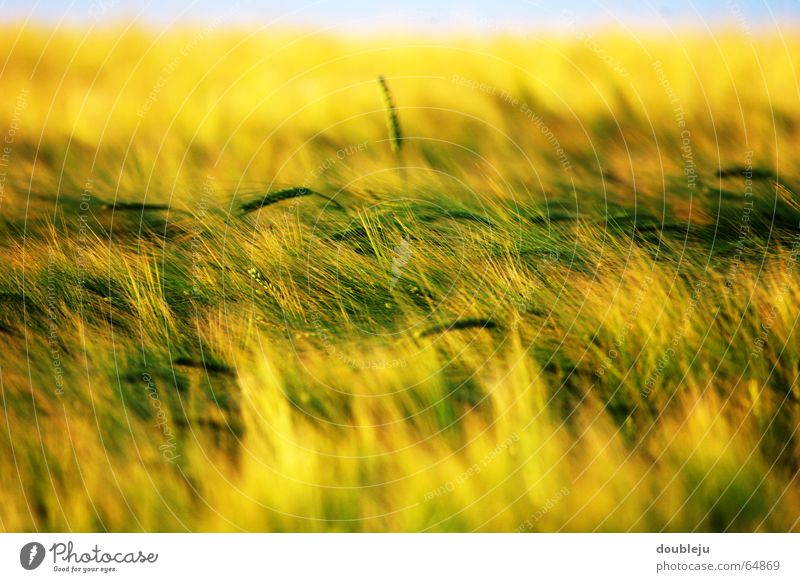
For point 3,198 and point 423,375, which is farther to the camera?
point 3,198

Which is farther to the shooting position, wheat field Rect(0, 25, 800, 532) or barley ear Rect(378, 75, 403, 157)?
barley ear Rect(378, 75, 403, 157)

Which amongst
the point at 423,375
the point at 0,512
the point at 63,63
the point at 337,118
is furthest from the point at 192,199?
the point at 0,512

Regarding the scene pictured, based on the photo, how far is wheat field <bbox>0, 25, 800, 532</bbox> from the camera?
2514 mm

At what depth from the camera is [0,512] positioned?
254 centimetres

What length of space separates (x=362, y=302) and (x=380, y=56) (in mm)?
853

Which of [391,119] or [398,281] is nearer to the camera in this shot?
[398,281]

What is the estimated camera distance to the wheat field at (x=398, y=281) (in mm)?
2514

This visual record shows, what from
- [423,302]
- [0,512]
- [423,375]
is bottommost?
[0,512]

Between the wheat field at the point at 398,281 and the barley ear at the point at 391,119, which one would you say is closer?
the wheat field at the point at 398,281

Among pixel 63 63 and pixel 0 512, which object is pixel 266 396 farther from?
pixel 63 63

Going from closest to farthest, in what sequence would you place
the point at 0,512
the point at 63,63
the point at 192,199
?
the point at 0,512
the point at 192,199
the point at 63,63

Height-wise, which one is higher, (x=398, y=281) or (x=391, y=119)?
(x=391, y=119)

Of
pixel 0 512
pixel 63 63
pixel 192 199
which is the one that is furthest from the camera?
pixel 63 63

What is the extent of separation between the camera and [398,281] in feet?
8.65
